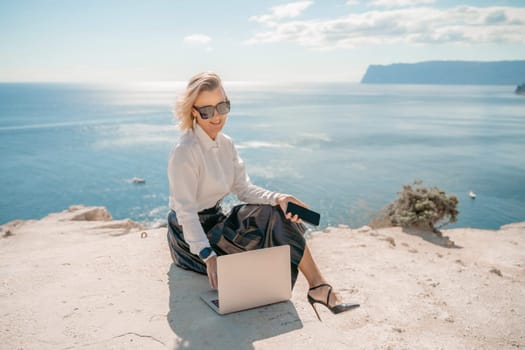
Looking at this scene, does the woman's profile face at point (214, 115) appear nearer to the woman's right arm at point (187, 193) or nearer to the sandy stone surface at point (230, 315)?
the woman's right arm at point (187, 193)

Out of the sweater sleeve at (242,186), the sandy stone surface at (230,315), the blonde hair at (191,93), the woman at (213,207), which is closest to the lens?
the sandy stone surface at (230,315)

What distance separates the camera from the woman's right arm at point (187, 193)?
3080mm

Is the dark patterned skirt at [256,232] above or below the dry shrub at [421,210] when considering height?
above

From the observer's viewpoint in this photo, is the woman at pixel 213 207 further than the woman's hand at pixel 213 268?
Yes

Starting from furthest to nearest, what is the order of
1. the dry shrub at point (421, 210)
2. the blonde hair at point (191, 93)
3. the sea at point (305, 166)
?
the sea at point (305, 166) < the dry shrub at point (421, 210) < the blonde hair at point (191, 93)

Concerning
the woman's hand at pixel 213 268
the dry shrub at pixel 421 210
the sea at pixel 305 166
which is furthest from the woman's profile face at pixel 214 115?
the dry shrub at pixel 421 210

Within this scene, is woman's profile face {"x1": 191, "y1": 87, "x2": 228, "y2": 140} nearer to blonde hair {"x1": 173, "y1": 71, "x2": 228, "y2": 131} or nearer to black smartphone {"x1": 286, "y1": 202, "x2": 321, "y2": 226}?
blonde hair {"x1": 173, "y1": 71, "x2": 228, "y2": 131}

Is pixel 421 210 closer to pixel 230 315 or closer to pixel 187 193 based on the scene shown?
pixel 230 315

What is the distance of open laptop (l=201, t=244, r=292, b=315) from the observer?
9.78ft

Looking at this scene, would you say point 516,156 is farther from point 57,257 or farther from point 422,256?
point 57,257

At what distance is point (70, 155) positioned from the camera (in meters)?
35.7

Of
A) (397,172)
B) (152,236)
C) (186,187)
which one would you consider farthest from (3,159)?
(186,187)

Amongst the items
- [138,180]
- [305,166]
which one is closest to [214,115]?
[138,180]

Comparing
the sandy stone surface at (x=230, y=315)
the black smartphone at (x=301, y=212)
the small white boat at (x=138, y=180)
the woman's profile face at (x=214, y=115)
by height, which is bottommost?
the small white boat at (x=138, y=180)
